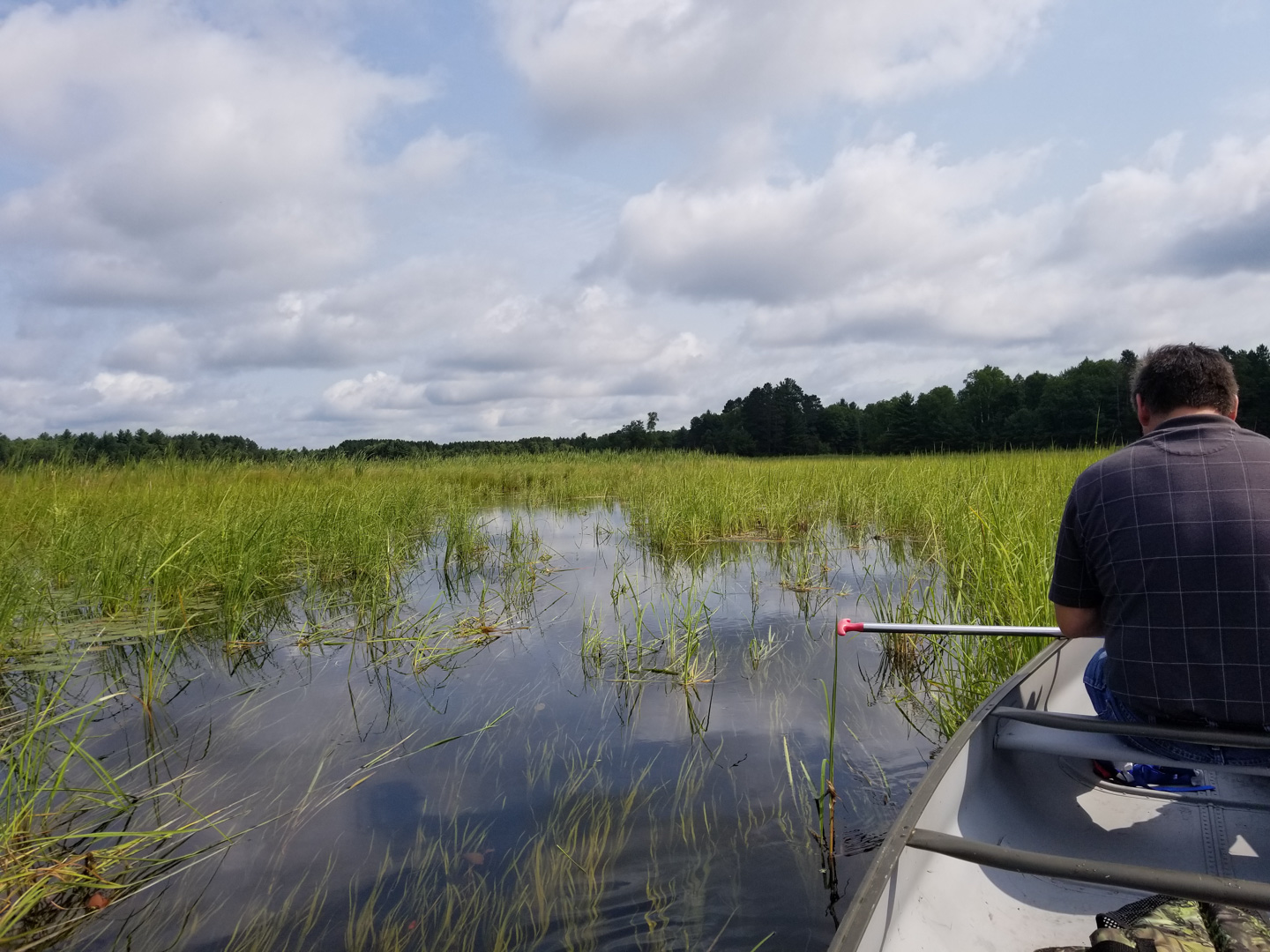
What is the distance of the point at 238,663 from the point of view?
14.5 feet

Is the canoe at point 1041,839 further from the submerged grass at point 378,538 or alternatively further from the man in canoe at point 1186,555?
the submerged grass at point 378,538

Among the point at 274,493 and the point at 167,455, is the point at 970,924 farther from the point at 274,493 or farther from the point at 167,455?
the point at 167,455

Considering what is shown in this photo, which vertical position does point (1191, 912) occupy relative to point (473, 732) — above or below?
above

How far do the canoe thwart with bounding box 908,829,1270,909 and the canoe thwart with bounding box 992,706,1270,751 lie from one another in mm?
536

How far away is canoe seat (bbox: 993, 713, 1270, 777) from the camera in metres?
2.03

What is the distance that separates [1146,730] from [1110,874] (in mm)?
717

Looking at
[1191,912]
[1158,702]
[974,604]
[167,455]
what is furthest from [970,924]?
[167,455]

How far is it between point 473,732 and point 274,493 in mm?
5951

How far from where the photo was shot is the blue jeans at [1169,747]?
1.99m

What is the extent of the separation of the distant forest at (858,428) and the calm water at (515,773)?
26.8 ft

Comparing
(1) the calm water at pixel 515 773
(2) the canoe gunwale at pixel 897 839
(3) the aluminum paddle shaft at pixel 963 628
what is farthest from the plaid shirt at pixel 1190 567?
(1) the calm water at pixel 515 773

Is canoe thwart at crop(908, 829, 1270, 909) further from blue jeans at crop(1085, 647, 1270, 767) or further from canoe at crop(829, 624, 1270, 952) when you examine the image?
blue jeans at crop(1085, 647, 1270, 767)

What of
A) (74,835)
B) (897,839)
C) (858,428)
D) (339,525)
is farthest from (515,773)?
(858,428)

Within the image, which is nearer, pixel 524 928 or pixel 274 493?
pixel 524 928
